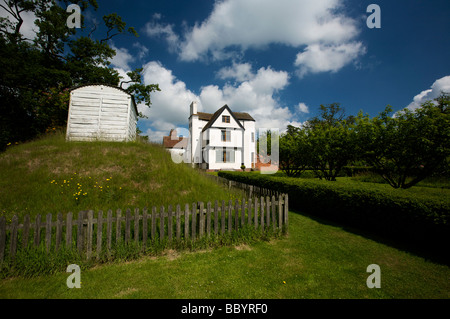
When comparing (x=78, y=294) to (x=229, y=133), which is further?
(x=229, y=133)

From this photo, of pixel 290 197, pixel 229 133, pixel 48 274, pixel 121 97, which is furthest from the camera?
pixel 229 133

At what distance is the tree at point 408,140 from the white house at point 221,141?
20147 millimetres

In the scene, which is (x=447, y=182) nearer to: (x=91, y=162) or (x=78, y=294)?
(x=78, y=294)

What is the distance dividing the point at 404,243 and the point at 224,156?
2522 cm

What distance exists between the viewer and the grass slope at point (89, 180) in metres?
5.77

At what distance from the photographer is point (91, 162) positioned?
8109 millimetres

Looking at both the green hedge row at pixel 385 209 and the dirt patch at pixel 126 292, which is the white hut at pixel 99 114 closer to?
the dirt patch at pixel 126 292

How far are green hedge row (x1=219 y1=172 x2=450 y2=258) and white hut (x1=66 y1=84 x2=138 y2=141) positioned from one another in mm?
12019

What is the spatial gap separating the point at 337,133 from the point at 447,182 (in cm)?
899

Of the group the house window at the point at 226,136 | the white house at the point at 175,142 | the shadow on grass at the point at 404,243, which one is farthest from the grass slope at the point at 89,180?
the white house at the point at 175,142

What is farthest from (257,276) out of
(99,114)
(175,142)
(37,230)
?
(175,142)

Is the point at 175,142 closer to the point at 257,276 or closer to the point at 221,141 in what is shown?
the point at 221,141
